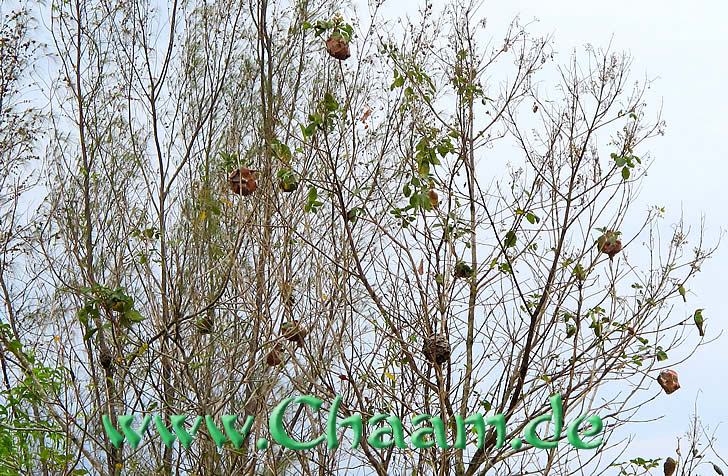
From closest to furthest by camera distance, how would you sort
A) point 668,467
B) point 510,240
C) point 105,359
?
point 510,240
point 668,467
point 105,359

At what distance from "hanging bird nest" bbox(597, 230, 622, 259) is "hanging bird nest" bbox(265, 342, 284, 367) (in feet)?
3.22

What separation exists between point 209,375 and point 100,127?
1.47m

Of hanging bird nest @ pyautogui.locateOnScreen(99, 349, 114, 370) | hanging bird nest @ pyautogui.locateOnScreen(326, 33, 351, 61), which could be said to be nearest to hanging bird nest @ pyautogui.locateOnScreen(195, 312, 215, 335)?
hanging bird nest @ pyautogui.locateOnScreen(99, 349, 114, 370)

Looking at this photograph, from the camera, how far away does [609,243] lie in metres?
2.55

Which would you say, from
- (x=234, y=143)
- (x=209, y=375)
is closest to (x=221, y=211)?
(x=234, y=143)

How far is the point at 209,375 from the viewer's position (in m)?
3.03

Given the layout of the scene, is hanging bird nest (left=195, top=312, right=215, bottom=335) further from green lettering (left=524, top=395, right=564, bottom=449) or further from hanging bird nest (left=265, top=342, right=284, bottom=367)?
green lettering (left=524, top=395, right=564, bottom=449)

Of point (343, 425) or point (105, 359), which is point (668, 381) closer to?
point (343, 425)

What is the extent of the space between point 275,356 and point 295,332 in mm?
118

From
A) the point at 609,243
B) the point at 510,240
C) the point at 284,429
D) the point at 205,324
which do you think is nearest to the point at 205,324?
the point at 205,324

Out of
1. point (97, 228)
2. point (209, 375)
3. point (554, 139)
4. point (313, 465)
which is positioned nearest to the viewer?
point (554, 139)

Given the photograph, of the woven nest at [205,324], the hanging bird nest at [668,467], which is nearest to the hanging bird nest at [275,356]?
the woven nest at [205,324]

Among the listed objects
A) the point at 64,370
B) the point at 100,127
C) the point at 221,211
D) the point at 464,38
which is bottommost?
the point at 64,370

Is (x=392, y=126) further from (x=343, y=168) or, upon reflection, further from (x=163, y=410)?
(x=163, y=410)
